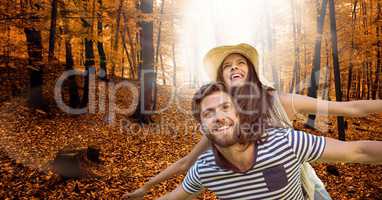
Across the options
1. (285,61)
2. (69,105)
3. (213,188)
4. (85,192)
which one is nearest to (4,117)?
(69,105)

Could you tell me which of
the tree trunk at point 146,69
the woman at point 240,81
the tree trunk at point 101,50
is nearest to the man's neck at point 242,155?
the woman at point 240,81

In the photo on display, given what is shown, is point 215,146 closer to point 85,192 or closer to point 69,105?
point 85,192

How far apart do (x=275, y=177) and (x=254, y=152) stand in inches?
6.5

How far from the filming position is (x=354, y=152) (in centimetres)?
150

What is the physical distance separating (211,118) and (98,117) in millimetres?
12974

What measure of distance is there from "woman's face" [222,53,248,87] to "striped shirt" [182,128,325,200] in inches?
28.5

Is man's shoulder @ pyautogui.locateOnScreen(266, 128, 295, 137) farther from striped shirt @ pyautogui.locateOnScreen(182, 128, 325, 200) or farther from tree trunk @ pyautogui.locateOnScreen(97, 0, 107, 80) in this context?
tree trunk @ pyautogui.locateOnScreen(97, 0, 107, 80)

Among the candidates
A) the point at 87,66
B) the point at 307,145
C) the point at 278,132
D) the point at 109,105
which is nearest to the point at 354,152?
the point at 307,145

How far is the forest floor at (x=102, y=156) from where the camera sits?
7.61 m

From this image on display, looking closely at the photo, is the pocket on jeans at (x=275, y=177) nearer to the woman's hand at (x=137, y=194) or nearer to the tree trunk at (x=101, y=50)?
the woman's hand at (x=137, y=194)

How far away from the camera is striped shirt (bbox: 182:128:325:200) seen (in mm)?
1581

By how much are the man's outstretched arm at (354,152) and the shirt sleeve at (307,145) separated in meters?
0.03

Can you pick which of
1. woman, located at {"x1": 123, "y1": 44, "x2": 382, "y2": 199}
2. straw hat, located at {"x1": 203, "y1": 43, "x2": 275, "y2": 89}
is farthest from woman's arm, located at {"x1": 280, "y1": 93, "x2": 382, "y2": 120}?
straw hat, located at {"x1": 203, "y1": 43, "x2": 275, "y2": 89}

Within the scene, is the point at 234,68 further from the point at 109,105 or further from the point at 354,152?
the point at 109,105
